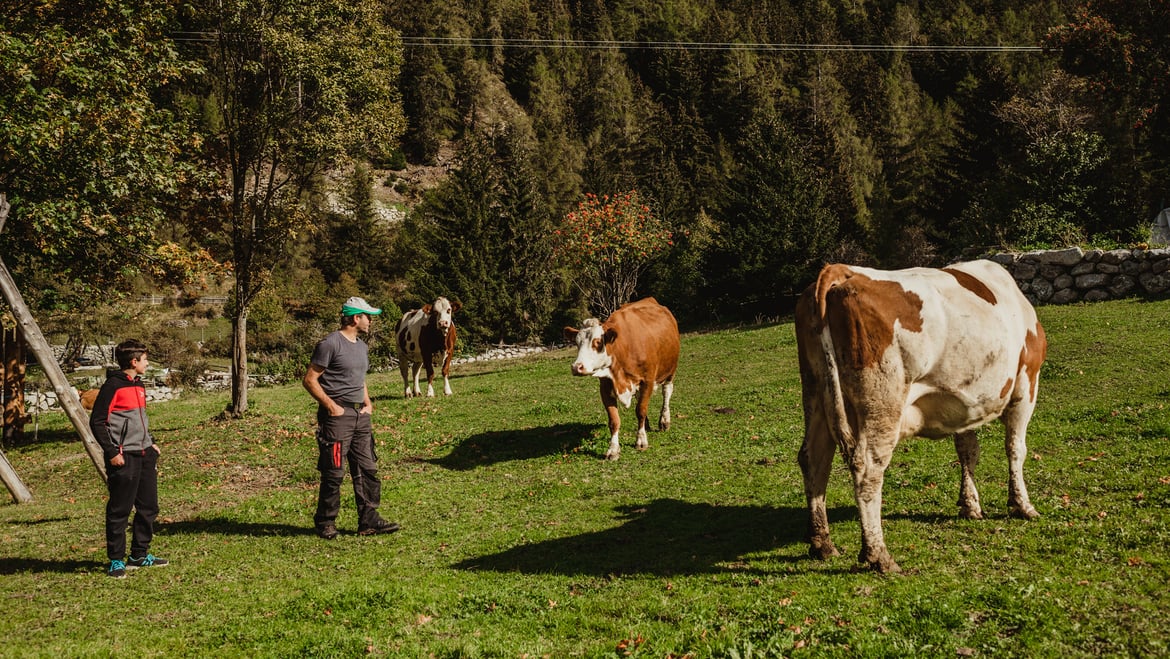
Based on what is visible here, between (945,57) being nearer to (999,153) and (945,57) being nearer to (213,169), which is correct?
(999,153)

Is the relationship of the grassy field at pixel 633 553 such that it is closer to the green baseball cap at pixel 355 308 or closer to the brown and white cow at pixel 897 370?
the brown and white cow at pixel 897 370

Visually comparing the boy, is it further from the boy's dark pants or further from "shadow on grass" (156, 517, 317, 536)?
"shadow on grass" (156, 517, 317, 536)

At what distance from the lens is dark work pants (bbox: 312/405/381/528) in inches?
357

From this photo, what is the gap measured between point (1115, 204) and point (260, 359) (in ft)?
158

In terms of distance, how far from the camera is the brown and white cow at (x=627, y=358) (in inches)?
500

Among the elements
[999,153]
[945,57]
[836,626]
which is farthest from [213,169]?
[945,57]

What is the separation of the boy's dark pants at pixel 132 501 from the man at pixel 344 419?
1.94 m

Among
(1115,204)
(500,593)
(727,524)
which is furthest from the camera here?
(1115,204)

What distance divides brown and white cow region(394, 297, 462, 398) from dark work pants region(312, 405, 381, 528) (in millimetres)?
12175

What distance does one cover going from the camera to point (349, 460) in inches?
370

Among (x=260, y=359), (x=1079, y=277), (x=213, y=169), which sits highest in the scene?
(x=213, y=169)

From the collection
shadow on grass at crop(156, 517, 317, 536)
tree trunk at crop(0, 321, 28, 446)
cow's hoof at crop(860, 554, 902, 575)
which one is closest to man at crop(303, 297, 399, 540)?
shadow on grass at crop(156, 517, 317, 536)

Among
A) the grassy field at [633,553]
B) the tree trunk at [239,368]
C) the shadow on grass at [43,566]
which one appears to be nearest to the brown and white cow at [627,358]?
the grassy field at [633,553]

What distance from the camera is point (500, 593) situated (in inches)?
267
